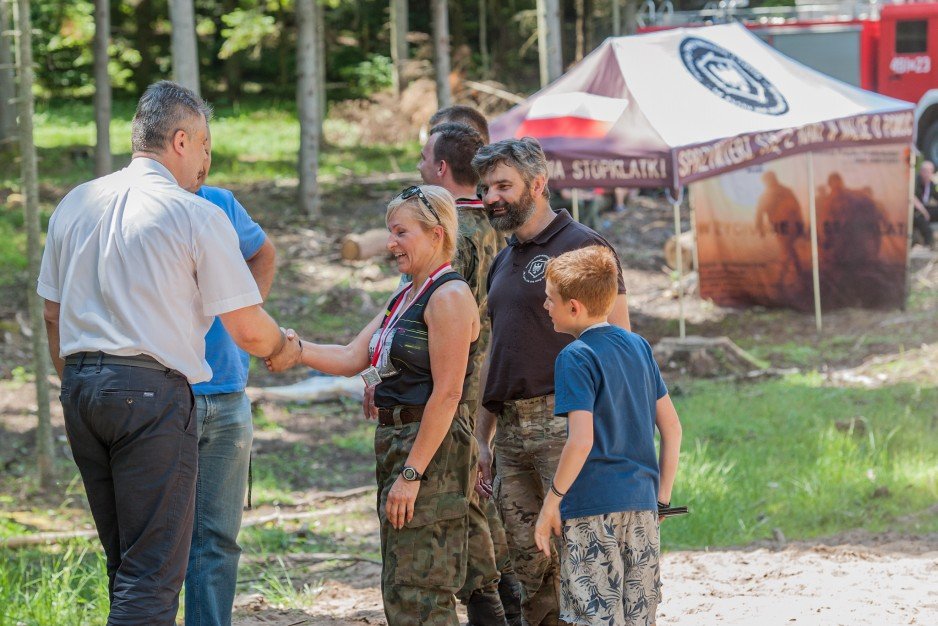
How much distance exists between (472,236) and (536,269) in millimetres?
370

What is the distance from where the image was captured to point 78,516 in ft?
23.0

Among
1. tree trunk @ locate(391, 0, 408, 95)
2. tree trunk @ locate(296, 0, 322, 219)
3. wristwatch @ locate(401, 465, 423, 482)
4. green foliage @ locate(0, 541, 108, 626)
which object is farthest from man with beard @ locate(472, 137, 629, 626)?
tree trunk @ locate(391, 0, 408, 95)

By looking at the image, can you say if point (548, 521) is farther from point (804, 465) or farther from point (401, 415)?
point (804, 465)

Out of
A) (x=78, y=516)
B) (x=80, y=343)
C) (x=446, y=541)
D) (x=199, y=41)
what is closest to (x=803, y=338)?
(x=78, y=516)

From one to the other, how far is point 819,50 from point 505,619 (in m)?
16.9

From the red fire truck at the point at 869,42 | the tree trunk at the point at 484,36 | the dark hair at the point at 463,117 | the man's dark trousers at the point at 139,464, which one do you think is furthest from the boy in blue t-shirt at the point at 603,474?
the tree trunk at the point at 484,36

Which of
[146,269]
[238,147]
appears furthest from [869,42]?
[146,269]

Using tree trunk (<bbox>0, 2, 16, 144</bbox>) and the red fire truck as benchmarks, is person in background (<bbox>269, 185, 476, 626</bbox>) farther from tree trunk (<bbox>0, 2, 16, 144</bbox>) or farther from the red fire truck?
the red fire truck

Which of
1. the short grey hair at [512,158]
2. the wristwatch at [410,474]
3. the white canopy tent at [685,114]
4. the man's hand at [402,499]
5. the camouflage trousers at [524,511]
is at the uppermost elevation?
the white canopy tent at [685,114]

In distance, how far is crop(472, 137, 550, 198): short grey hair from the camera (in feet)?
13.4

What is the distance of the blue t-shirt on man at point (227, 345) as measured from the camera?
3.85 m

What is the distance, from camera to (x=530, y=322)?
4129 mm

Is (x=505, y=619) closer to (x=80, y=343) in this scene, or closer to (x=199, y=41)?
(x=80, y=343)

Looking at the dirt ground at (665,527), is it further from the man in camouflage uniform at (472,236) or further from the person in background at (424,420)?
the person in background at (424,420)
